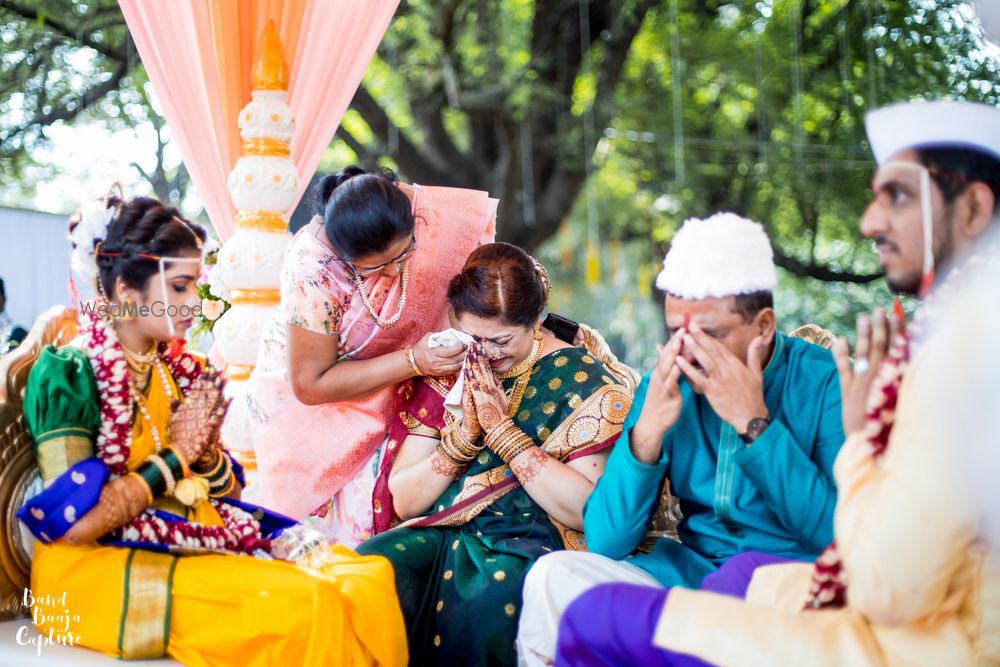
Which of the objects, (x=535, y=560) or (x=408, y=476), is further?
(x=408, y=476)

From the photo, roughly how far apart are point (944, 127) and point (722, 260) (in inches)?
22.1

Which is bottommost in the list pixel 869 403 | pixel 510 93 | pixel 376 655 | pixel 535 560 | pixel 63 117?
pixel 376 655

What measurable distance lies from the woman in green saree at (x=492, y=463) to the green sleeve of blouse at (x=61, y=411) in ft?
2.52

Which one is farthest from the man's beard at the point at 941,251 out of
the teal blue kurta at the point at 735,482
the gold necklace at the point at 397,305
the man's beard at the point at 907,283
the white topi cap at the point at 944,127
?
the gold necklace at the point at 397,305

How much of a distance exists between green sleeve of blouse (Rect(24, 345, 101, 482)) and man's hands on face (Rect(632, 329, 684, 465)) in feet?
4.18

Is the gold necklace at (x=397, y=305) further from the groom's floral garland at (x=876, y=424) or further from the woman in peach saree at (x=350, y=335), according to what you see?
the groom's floral garland at (x=876, y=424)

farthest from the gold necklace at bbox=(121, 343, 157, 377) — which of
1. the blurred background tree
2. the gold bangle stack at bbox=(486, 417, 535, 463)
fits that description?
the blurred background tree

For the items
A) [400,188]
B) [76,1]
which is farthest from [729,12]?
[400,188]

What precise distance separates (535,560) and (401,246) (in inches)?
38.4

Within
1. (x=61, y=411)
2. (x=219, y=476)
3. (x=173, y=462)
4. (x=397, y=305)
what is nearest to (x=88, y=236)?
(x=61, y=411)

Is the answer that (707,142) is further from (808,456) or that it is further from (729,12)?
(808,456)

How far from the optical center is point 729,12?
7750 millimetres

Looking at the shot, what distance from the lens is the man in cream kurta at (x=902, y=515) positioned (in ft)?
4.64

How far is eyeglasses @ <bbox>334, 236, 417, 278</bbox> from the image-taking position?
2842mm
